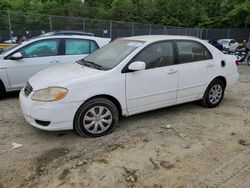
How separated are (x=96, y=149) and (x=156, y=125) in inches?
52.4

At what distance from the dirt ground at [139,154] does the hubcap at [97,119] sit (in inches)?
6.9

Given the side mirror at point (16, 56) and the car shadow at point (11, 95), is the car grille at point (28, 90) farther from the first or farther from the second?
the car shadow at point (11, 95)

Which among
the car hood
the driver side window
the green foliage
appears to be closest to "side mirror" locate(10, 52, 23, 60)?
the driver side window

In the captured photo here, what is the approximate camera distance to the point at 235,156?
145 inches

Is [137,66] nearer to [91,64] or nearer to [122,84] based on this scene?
[122,84]

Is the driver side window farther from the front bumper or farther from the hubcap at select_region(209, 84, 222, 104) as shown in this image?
the hubcap at select_region(209, 84, 222, 104)

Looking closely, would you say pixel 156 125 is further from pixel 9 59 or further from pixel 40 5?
pixel 40 5

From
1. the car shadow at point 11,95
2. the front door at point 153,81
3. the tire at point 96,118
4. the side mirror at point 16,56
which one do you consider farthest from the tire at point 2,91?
the front door at point 153,81

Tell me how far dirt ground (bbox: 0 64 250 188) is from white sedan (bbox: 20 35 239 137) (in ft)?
1.08

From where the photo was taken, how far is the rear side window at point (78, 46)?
22.4ft

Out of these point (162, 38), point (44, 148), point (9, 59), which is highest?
point (162, 38)

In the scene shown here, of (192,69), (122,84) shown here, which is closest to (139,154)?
(122,84)

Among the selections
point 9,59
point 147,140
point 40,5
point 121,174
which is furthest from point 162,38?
point 40,5

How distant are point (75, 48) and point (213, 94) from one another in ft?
11.9
